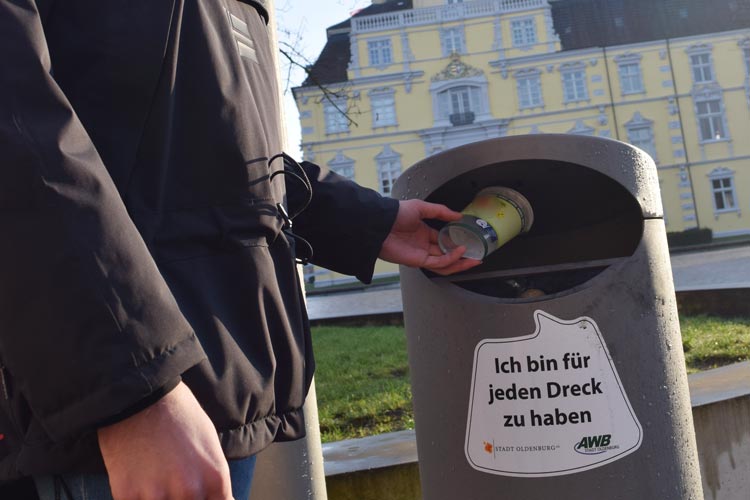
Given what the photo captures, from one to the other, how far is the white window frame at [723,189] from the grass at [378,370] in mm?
22487

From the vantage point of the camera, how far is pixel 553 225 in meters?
1.80

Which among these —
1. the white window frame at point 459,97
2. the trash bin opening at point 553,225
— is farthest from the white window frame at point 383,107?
the trash bin opening at point 553,225

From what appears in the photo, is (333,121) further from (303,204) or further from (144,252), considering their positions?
(144,252)

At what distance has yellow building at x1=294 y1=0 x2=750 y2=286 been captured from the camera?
90.0 feet

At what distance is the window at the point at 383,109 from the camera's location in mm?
28406

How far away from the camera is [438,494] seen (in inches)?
63.1

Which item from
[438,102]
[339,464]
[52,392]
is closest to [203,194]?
[52,392]

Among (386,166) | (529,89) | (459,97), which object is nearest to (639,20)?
(529,89)

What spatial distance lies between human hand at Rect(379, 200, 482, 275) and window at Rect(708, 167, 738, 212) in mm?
28067

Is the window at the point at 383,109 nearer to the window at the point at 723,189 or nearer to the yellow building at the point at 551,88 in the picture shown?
the yellow building at the point at 551,88

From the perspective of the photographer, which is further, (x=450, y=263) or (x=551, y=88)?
(x=551, y=88)

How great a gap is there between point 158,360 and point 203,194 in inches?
12.0

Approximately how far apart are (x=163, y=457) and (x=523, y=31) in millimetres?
29991

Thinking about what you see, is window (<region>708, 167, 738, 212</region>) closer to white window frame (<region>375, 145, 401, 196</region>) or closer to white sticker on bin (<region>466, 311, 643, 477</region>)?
white window frame (<region>375, 145, 401, 196</region>)
